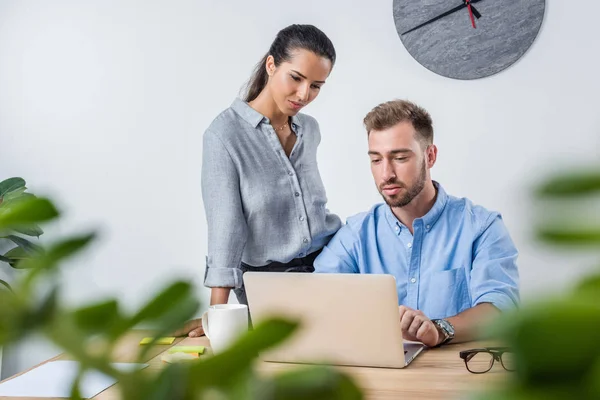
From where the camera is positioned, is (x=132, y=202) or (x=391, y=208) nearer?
(x=391, y=208)

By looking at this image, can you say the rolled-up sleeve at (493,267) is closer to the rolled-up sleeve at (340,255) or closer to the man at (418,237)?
Answer: the man at (418,237)

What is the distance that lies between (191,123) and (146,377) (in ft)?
12.1

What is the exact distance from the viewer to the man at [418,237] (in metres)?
2.26

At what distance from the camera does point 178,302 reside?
10 centimetres

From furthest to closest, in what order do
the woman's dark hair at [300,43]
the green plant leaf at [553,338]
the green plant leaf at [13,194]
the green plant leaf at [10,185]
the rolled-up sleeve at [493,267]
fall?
the green plant leaf at [10,185], the green plant leaf at [13,194], the woman's dark hair at [300,43], the rolled-up sleeve at [493,267], the green plant leaf at [553,338]

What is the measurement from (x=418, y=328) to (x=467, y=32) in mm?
2184

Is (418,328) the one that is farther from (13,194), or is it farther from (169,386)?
(13,194)

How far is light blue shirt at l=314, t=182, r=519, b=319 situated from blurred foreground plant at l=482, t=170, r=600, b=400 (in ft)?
6.94

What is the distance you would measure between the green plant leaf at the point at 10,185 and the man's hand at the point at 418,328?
7.94ft

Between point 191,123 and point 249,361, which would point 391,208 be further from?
point 249,361

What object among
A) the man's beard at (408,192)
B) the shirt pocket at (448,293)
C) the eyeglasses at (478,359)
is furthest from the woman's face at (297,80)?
the eyeglasses at (478,359)

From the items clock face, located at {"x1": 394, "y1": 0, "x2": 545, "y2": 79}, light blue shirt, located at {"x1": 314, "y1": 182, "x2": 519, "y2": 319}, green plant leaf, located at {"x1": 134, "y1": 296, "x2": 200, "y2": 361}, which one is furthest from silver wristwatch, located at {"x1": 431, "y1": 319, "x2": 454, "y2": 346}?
clock face, located at {"x1": 394, "y1": 0, "x2": 545, "y2": 79}

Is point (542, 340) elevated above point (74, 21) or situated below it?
below

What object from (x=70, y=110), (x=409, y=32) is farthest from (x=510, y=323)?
(x=70, y=110)
